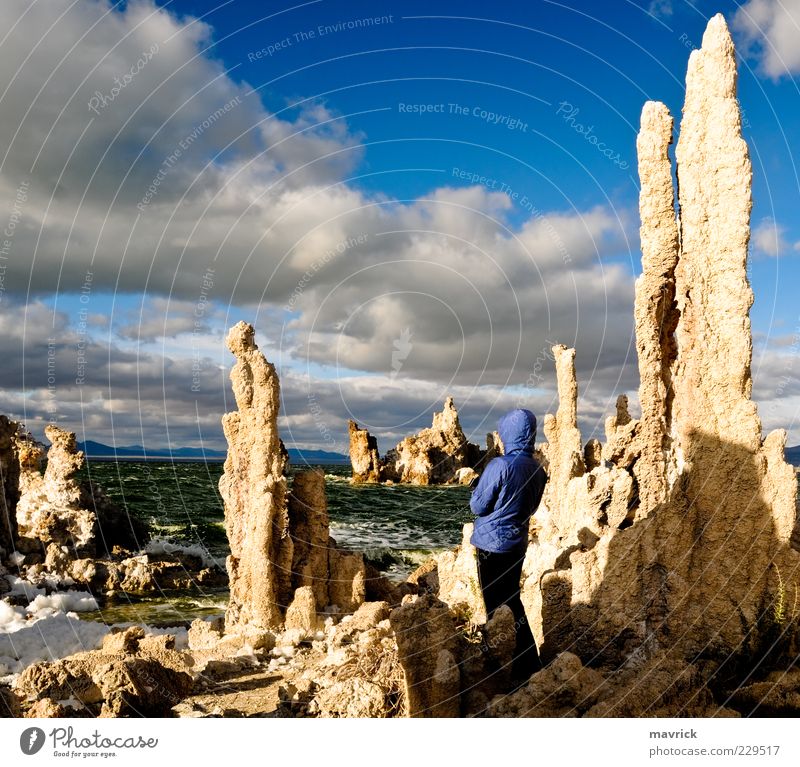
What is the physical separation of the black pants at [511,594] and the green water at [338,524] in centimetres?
727

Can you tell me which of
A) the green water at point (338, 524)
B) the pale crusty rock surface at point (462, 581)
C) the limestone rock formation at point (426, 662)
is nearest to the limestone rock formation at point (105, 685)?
the limestone rock formation at point (426, 662)

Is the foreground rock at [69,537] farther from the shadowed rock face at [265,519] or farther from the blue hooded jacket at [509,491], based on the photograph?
the blue hooded jacket at [509,491]

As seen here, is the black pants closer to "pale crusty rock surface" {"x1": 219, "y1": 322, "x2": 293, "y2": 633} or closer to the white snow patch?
"pale crusty rock surface" {"x1": 219, "y1": 322, "x2": 293, "y2": 633}

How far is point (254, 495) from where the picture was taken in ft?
43.0

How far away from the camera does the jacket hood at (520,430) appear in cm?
771

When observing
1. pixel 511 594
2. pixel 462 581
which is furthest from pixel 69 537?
pixel 511 594

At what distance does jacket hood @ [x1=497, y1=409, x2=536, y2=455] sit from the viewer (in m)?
7.71

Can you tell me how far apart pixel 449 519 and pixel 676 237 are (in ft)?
133

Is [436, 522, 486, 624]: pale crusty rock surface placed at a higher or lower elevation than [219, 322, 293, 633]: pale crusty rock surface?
lower

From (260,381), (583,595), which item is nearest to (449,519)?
(260,381)

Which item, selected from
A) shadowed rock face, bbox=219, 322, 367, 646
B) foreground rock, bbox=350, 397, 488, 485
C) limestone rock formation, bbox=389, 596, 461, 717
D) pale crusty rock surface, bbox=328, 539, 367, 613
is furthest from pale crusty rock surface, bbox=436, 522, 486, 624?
foreground rock, bbox=350, 397, 488, 485

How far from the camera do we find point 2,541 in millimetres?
18844

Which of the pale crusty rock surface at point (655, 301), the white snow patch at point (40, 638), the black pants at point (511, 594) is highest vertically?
the pale crusty rock surface at point (655, 301)
